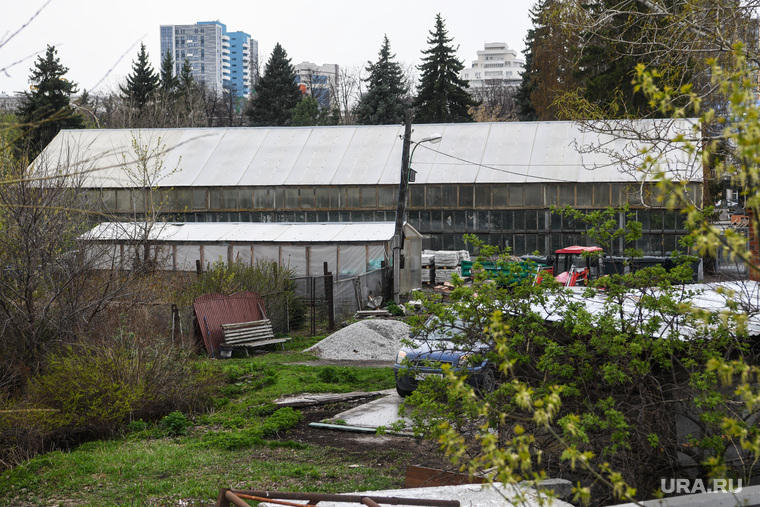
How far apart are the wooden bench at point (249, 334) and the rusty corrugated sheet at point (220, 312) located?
0.84ft

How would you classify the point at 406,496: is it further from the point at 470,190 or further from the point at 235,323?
the point at 470,190

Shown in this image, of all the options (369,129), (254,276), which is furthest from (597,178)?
(254,276)

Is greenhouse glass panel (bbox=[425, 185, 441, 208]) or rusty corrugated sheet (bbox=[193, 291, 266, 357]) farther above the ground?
greenhouse glass panel (bbox=[425, 185, 441, 208])

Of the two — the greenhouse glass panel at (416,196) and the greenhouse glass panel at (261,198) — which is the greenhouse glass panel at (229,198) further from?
the greenhouse glass panel at (416,196)

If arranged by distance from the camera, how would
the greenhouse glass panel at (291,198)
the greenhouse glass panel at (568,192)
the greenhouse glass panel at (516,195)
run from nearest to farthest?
the greenhouse glass panel at (568,192) < the greenhouse glass panel at (516,195) < the greenhouse glass panel at (291,198)

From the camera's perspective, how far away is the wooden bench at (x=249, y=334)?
18844 mm

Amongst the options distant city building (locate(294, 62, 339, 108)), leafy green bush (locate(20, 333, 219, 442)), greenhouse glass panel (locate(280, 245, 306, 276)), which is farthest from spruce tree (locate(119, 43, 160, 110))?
leafy green bush (locate(20, 333, 219, 442))

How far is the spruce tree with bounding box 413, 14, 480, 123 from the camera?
5891 centimetres

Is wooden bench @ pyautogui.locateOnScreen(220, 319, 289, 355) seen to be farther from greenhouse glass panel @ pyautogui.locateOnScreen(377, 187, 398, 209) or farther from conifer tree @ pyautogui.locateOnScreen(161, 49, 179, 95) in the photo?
conifer tree @ pyautogui.locateOnScreen(161, 49, 179, 95)

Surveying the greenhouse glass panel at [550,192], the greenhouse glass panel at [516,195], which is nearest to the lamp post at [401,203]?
the greenhouse glass panel at [516,195]

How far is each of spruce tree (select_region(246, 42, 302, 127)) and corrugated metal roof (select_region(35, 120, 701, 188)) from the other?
2493 cm

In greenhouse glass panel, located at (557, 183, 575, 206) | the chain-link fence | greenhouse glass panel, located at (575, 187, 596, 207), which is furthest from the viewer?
greenhouse glass panel, located at (557, 183, 575, 206)

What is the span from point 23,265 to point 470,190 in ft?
88.7

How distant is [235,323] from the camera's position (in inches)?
768
